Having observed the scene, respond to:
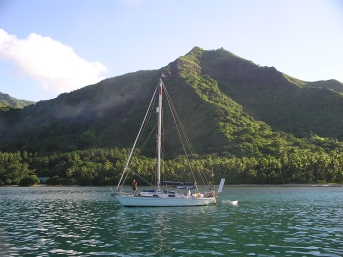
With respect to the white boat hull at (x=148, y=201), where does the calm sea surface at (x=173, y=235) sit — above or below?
below

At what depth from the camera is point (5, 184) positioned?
165 meters

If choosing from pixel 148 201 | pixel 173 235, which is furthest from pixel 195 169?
pixel 173 235

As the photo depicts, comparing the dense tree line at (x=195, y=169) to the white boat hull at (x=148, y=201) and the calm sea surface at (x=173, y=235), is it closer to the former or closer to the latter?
the white boat hull at (x=148, y=201)

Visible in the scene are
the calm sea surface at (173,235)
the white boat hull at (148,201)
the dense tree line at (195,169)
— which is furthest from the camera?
the dense tree line at (195,169)

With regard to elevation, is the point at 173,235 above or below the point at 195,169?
below

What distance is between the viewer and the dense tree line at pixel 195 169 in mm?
139125

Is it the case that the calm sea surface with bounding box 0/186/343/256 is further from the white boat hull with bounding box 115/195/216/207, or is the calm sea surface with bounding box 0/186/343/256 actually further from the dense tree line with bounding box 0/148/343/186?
the dense tree line with bounding box 0/148/343/186

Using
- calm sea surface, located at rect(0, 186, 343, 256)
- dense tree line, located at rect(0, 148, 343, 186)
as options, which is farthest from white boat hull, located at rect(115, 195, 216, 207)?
dense tree line, located at rect(0, 148, 343, 186)

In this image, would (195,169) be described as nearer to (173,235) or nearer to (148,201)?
(148,201)

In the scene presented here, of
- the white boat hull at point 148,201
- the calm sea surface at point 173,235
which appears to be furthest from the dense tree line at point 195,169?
the calm sea surface at point 173,235

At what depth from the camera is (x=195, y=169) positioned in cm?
14862

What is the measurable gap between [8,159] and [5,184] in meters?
20.2

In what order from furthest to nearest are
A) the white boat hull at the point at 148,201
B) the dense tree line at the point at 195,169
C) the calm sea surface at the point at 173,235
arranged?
the dense tree line at the point at 195,169
the white boat hull at the point at 148,201
the calm sea surface at the point at 173,235

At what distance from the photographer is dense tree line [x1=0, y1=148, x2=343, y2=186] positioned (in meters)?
139
